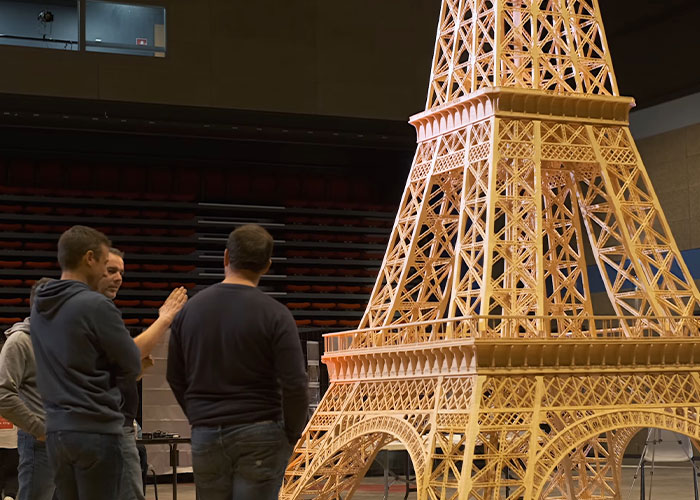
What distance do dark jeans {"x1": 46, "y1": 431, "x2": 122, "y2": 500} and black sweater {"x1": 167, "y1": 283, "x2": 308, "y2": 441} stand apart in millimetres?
357

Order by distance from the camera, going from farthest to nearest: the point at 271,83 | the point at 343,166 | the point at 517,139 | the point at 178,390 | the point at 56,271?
the point at 343,166
the point at 56,271
the point at 271,83
the point at 517,139
the point at 178,390

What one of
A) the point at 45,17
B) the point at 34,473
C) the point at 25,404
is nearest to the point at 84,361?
the point at 25,404

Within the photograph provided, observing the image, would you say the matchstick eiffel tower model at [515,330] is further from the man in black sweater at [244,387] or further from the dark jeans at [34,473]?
the man in black sweater at [244,387]

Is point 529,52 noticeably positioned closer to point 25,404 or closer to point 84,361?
point 25,404

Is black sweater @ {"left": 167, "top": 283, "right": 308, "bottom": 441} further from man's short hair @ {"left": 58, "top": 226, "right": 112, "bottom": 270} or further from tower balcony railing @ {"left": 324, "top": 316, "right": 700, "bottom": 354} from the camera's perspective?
tower balcony railing @ {"left": 324, "top": 316, "right": 700, "bottom": 354}

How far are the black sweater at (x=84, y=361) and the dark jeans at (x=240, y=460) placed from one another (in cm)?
35

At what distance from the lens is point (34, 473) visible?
491 cm

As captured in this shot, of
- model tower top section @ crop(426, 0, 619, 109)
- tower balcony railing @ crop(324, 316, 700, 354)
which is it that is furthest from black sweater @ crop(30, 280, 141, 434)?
model tower top section @ crop(426, 0, 619, 109)

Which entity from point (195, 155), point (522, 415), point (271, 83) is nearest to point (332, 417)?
point (522, 415)

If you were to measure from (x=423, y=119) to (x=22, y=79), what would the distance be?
4549mm

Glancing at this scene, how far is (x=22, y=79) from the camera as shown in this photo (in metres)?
11.8

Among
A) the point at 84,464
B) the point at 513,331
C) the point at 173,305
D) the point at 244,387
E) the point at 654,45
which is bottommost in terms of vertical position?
the point at 84,464

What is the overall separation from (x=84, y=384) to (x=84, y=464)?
28 centimetres

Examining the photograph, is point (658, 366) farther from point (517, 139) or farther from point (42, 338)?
point (42, 338)
